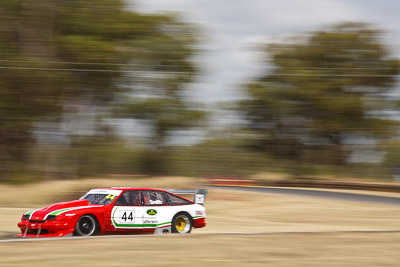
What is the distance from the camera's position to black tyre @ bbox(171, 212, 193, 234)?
13.8 m

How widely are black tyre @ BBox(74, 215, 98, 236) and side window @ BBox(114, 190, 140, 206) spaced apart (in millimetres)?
734

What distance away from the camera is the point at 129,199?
13391 mm

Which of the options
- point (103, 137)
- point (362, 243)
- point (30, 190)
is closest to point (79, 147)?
point (103, 137)

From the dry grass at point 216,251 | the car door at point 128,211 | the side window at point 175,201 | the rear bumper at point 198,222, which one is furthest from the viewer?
the rear bumper at point 198,222

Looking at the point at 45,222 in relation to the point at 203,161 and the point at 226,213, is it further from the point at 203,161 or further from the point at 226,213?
the point at 203,161

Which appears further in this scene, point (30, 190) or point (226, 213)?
point (30, 190)

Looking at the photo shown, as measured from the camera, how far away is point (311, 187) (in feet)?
148

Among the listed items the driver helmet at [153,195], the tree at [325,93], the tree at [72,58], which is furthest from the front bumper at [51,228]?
the tree at [325,93]

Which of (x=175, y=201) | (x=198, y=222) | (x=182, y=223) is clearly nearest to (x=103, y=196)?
(x=175, y=201)

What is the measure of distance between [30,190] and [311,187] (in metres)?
21.9

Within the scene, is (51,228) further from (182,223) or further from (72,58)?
(72,58)

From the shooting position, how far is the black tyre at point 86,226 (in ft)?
40.1

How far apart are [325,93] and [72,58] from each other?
1013 inches

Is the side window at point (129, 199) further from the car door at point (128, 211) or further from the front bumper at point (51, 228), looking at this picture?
the front bumper at point (51, 228)
